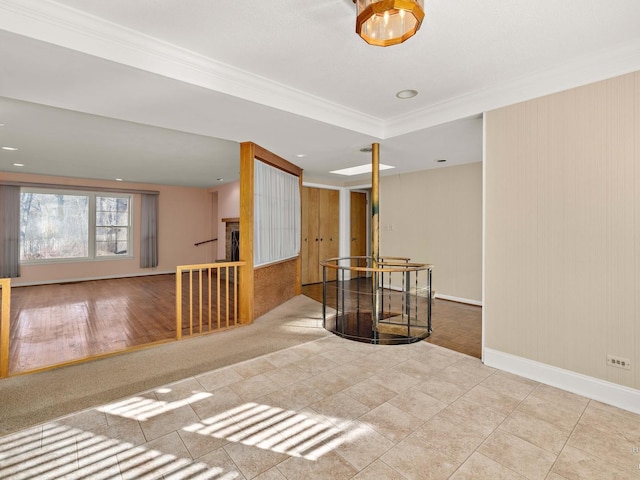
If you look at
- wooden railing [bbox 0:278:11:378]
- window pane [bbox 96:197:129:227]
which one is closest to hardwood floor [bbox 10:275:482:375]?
wooden railing [bbox 0:278:11:378]

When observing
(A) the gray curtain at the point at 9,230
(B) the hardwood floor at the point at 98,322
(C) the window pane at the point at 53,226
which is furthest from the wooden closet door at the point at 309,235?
(A) the gray curtain at the point at 9,230

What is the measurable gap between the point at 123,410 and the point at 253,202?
270cm


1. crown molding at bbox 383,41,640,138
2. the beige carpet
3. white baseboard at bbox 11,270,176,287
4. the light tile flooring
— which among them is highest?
crown molding at bbox 383,41,640,138

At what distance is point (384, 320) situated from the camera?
421 cm

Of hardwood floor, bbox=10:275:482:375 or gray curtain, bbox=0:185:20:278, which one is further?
gray curtain, bbox=0:185:20:278

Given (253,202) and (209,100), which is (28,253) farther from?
(209,100)

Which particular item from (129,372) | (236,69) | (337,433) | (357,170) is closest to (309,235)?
(357,170)

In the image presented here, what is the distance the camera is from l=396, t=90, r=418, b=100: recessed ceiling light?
10.1 ft

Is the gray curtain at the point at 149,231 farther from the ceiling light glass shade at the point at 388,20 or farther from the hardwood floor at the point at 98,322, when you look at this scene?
the ceiling light glass shade at the point at 388,20

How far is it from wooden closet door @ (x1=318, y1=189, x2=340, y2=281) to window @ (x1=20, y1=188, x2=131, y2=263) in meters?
5.21

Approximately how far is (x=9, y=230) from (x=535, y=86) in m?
9.39

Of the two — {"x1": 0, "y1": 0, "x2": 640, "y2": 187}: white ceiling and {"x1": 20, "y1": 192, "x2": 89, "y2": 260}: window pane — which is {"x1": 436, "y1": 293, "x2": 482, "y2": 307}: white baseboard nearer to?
{"x1": 0, "y1": 0, "x2": 640, "y2": 187}: white ceiling

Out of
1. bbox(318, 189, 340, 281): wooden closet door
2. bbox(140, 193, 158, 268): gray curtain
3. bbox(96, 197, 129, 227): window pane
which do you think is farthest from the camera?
bbox(140, 193, 158, 268): gray curtain

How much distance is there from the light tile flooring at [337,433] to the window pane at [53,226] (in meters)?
6.96
